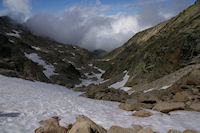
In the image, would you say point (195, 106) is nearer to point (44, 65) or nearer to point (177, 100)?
point (177, 100)

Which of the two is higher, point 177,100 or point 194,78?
point 194,78

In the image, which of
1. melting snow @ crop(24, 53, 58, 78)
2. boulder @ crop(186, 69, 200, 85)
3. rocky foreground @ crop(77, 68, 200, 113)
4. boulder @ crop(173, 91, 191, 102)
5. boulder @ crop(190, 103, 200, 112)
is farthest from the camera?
melting snow @ crop(24, 53, 58, 78)

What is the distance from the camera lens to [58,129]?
19.3ft

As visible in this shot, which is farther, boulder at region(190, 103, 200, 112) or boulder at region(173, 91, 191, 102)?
boulder at region(173, 91, 191, 102)

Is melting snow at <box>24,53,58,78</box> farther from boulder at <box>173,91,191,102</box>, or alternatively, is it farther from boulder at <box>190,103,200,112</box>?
boulder at <box>190,103,200,112</box>

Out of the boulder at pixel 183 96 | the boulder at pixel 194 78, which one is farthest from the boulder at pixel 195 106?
the boulder at pixel 194 78

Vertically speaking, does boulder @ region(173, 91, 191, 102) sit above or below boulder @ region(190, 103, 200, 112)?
above

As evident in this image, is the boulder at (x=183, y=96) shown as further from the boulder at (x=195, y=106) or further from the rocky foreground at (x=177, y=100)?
the boulder at (x=195, y=106)

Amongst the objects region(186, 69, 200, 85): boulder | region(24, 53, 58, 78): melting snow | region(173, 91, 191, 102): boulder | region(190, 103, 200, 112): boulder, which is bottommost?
region(190, 103, 200, 112): boulder

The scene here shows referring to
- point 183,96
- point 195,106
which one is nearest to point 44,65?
point 183,96

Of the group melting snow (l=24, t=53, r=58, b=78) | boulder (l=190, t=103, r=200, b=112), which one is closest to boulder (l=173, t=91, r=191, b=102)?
boulder (l=190, t=103, r=200, b=112)

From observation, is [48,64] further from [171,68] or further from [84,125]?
[84,125]

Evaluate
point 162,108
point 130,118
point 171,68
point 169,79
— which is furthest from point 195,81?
point 171,68

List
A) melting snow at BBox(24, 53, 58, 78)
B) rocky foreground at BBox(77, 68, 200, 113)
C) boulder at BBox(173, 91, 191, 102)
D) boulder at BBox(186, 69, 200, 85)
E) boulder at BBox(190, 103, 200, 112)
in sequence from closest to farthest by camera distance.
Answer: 1. boulder at BBox(190, 103, 200, 112)
2. rocky foreground at BBox(77, 68, 200, 113)
3. boulder at BBox(173, 91, 191, 102)
4. boulder at BBox(186, 69, 200, 85)
5. melting snow at BBox(24, 53, 58, 78)
